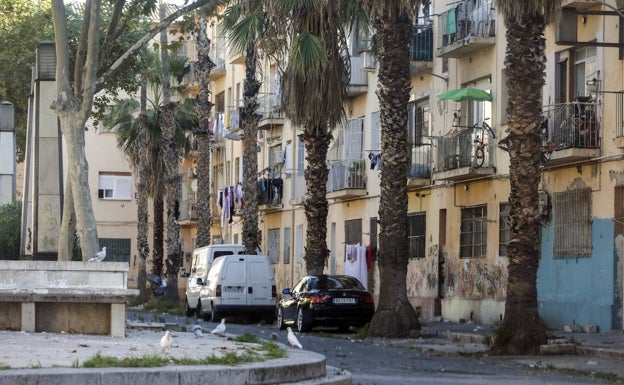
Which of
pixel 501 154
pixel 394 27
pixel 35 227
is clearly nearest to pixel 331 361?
pixel 35 227

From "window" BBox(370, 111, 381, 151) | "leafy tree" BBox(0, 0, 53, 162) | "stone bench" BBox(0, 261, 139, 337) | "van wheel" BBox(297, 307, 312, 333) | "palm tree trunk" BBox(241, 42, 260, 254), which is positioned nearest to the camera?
"stone bench" BBox(0, 261, 139, 337)

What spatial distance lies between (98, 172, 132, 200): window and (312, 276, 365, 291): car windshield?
50.3m

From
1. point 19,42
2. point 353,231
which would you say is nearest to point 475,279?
point 353,231

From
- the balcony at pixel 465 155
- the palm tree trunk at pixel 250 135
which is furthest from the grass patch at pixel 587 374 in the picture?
the palm tree trunk at pixel 250 135

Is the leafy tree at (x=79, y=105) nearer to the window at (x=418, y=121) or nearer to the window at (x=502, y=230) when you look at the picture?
the window at (x=502, y=230)

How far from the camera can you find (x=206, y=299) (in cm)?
4094

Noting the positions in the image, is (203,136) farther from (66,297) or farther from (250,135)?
(66,297)

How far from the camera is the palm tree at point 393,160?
29859mm

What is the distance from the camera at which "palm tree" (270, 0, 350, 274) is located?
3622cm

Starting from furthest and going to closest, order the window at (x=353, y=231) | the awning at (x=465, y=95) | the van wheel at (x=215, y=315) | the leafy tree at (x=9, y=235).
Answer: the window at (x=353, y=231)
the van wheel at (x=215, y=315)
the awning at (x=465, y=95)
the leafy tree at (x=9, y=235)

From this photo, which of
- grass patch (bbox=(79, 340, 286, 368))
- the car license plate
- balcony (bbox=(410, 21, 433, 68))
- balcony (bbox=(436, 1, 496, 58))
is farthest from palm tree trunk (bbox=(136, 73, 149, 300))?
grass patch (bbox=(79, 340, 286, 368))

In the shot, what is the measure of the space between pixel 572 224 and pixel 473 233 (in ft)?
19.9

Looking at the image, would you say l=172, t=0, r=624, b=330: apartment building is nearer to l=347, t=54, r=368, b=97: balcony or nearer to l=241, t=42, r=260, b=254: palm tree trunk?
l=347, t=54, r=368, b=97: balcony

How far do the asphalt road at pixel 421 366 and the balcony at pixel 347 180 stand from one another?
18.0 meters
